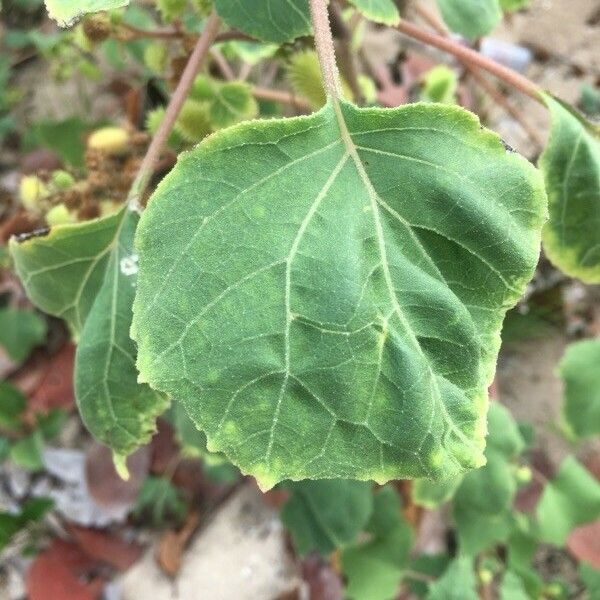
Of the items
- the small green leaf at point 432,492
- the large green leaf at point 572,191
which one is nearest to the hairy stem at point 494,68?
the large green leaf at point 572,191

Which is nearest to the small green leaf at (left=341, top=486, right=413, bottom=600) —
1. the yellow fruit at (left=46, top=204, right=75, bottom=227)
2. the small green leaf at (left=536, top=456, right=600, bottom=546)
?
the small green leaf at (left=536, top=456, right=600, bottom=546)

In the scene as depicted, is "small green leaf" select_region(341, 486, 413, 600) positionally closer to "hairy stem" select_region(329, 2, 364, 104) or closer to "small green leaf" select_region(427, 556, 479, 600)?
"small green leaf" select_region(427, 556, 479, 600)

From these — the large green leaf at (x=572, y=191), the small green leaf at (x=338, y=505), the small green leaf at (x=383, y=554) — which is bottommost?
the small green leaf at (x=383, y=554)

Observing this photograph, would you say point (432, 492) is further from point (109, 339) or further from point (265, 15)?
point (265, 15)

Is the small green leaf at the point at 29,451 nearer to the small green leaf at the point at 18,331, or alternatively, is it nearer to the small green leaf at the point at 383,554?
the small green leaf at the point at 18,331

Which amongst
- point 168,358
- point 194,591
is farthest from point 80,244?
point 194,591

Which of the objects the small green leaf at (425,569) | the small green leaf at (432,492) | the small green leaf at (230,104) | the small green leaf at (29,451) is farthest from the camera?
the small green leaf at (29,451)
